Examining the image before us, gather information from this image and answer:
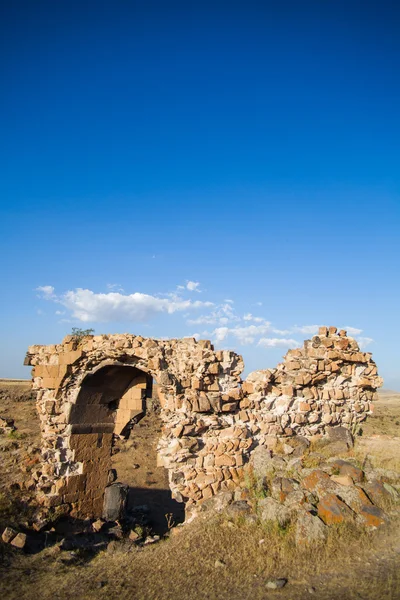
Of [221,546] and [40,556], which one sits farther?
[40,556]

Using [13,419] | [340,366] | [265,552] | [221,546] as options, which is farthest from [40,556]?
[13,419]

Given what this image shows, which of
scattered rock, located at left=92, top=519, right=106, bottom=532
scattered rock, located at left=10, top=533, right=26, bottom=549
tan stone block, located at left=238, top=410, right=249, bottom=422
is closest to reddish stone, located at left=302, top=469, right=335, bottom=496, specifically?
tan stone block, located at left=238, top=410, right=249, bottom=422

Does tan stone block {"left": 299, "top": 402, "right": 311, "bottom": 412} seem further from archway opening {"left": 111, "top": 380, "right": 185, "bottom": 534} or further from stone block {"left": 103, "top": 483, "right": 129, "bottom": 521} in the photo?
stone block {"left": 103, "top": 483, "right": 129, "bottom": 521}

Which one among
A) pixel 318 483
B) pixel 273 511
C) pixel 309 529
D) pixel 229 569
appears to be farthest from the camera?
pixel 318 483

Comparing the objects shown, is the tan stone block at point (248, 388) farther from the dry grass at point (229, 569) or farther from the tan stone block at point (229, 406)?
the dry grass at point (229, 569)

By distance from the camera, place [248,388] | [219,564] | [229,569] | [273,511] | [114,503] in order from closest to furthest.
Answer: [229,569] → [219,564] → [273,511] → [248,388] → [114,503]

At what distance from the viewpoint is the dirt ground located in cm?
479

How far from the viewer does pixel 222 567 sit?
17.7 feet

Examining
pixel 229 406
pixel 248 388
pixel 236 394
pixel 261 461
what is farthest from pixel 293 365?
pixel 261 461

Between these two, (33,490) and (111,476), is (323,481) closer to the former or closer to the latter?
(111,476)

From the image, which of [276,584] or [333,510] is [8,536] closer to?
[276,584]

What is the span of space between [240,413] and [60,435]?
4658 mm

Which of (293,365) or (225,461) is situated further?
(293,365)

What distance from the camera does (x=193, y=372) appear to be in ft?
26.5
